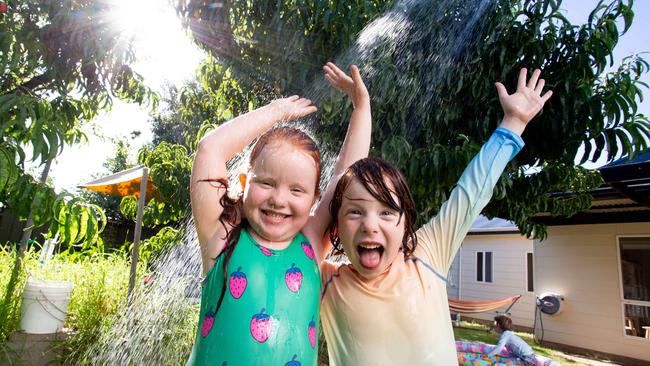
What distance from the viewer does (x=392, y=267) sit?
51.4 inches

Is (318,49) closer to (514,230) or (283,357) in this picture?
(283,357)

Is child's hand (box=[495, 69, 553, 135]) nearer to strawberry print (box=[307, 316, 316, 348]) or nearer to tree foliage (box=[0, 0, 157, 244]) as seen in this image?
strawberry print (box=[307, 316, 316, 348])

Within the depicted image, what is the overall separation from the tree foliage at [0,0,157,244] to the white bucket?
0.56m

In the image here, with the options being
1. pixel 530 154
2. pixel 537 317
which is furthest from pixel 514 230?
pixel 530 154

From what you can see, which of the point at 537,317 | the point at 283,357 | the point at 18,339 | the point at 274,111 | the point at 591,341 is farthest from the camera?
the point at 537,317

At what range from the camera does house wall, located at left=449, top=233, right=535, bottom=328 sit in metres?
12.8

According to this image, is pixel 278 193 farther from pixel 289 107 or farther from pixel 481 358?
pixel 481 358

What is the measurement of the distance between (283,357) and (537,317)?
10040 mm

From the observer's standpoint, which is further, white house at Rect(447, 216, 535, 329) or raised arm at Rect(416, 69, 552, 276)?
white house at Rect(447, 216, 535, 329)

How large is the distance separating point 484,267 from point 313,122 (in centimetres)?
1214

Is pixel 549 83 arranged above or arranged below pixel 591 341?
above

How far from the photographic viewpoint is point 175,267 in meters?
4.68

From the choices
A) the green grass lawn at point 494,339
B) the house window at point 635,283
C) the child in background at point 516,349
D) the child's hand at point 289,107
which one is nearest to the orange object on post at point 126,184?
the child in background at point 516,349

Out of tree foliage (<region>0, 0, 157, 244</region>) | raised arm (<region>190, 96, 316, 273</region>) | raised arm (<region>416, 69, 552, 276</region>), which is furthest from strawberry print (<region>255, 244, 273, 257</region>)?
tree foliage (<region>0, 0, 157, 244</region>)
